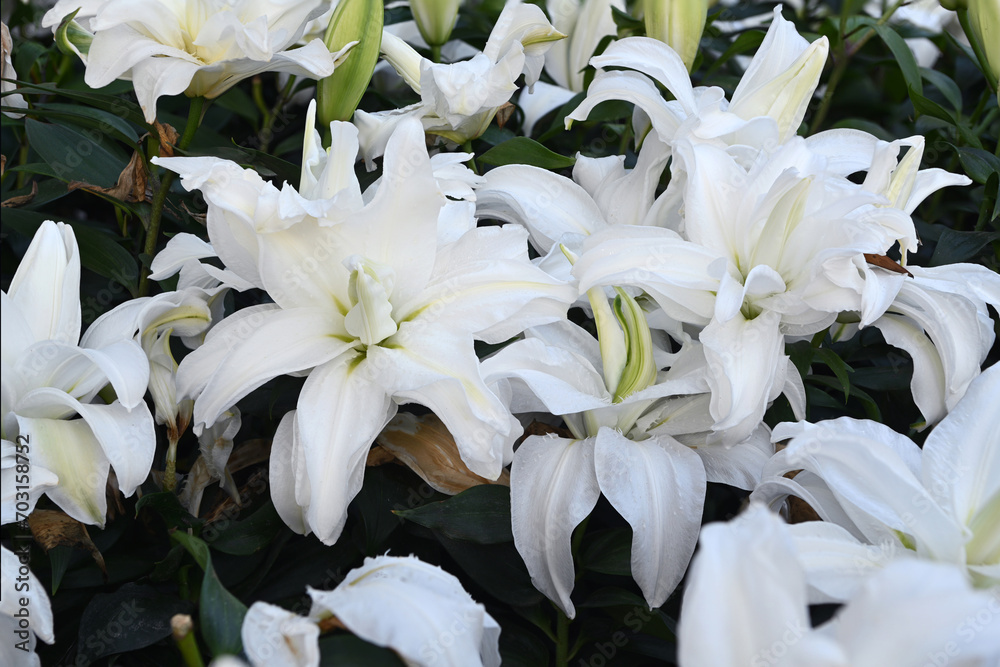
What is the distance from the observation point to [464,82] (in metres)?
0.54

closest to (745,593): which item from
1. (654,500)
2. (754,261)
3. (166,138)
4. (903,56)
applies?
(654,500)

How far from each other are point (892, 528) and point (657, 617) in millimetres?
129

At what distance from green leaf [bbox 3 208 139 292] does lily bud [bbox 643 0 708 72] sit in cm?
42

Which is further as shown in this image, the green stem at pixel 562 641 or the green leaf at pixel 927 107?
the green leaf at pixel 927 107

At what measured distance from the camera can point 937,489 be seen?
435 mm

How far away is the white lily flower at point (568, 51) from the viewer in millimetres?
758

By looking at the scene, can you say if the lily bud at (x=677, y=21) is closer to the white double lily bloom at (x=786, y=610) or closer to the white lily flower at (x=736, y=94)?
the white lily flower at (x=736, y=94)

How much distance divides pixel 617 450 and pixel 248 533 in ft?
0.69

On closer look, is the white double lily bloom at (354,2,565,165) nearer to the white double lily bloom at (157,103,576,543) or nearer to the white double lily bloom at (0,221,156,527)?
the white double lily bloom at (157,103,576,543)

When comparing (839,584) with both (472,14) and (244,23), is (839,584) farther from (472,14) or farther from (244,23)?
(472,14)

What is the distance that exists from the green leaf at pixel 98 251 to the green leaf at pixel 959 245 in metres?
0.55

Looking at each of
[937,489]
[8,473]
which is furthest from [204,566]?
[937,489]

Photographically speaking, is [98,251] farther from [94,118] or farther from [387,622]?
[387,622]

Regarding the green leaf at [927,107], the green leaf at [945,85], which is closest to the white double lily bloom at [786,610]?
the green leaf at [927,107]
